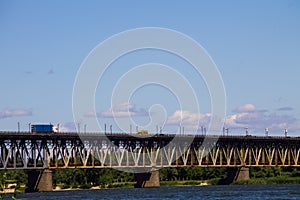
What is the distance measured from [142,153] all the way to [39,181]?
30.5m

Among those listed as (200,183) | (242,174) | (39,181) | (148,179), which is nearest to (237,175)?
(242,174)

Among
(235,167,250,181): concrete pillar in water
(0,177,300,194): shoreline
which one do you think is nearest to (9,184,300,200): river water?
(0,177,300,194): shoreline

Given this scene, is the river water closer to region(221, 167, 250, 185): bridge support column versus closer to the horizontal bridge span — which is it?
the horizontal bridge span

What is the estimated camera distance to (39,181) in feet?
469

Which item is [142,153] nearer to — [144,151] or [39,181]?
[144,151]

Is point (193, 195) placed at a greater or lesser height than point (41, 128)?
lesser

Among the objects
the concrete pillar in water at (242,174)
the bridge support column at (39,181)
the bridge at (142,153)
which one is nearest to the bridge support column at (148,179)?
the bridge at (142,153)

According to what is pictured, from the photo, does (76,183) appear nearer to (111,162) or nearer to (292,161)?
(111,162)

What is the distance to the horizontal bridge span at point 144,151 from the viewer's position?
14638 centimetres

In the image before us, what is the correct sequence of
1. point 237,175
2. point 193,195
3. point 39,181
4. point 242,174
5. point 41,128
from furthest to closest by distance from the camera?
1. point 237,175
2. point 242,174
3. point 41,128
4. point 39,181
5. point 193,195

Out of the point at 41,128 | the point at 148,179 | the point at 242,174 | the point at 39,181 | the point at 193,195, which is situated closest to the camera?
the point at 193,195

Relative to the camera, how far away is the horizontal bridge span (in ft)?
480

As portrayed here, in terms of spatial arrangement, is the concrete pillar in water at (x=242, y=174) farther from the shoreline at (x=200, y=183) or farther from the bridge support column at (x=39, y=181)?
the bridge support column at (x=39, y=181)

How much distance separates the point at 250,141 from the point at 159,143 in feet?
84.3
